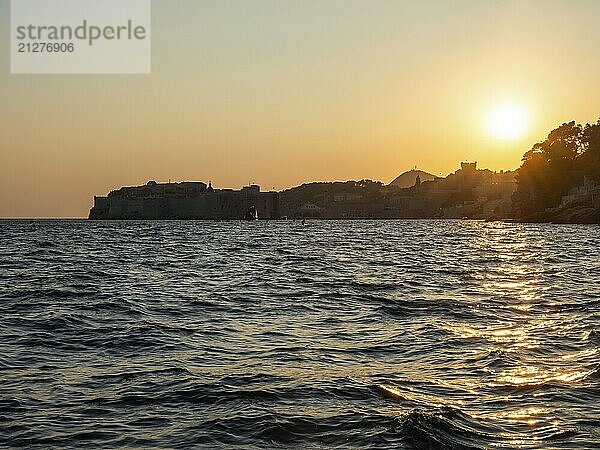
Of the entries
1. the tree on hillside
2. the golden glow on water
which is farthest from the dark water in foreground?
the tree on hillside

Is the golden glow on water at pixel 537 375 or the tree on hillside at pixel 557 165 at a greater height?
the tree on hillside at pixel 557 165

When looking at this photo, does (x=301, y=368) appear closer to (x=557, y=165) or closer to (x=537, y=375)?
(x=537, y=375)

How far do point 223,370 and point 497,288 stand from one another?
54.9ft

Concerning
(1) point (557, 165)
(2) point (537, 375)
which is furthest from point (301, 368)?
(1) point (557, 165)

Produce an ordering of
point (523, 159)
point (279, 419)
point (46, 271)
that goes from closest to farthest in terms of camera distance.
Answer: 1. point (279, 419)
2. point (46, 271)
3. point (523, 159)

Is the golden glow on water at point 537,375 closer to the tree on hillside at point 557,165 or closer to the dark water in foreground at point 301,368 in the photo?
the dark water in foreground at point 301,368

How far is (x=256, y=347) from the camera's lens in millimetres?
14523

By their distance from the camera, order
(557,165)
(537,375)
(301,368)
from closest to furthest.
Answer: (537,375), (301,368), (557,165)

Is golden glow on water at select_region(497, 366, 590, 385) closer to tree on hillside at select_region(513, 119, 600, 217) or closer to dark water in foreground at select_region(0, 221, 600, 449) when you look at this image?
dark water in foreground at select_region(0, 221, 600, 449)

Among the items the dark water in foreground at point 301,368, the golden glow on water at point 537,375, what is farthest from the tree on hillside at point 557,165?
the golden glow on water at point 537,375

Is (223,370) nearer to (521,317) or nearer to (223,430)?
(223,430)

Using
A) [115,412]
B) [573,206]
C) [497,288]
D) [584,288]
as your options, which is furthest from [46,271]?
[573,206]

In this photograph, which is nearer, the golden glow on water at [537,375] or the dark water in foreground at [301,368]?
the dark water in foreground at [301,368]

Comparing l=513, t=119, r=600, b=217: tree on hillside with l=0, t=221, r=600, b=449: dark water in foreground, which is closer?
l=0, t=221, r=600, b=449: dark water in foreground
